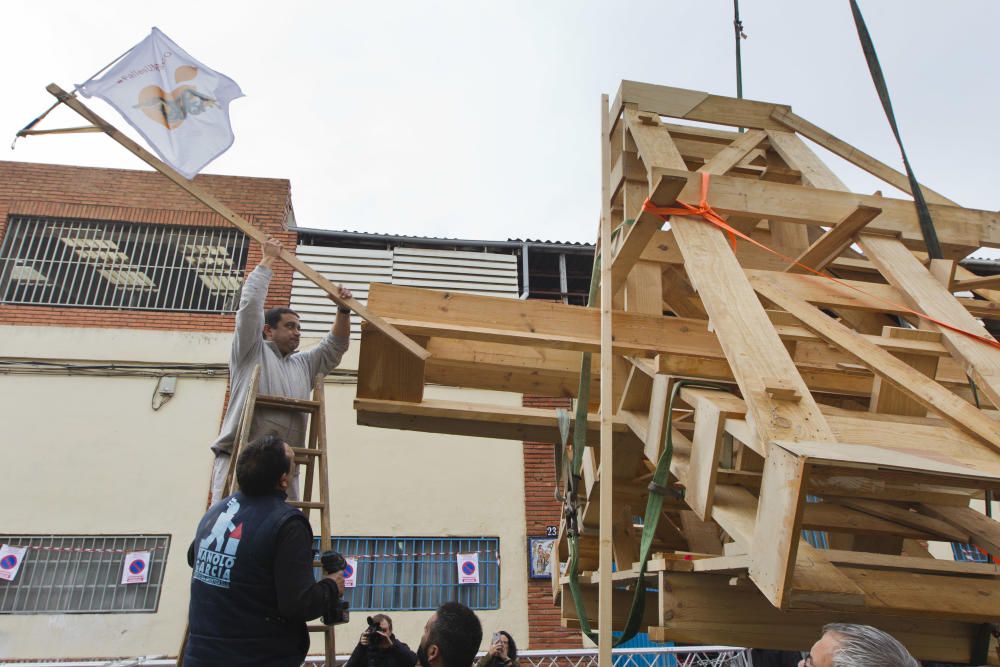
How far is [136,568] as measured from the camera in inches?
374

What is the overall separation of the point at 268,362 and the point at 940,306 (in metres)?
3.53

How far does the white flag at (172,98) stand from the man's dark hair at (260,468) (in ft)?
5.02

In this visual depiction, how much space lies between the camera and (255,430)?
Result: 3789 mm

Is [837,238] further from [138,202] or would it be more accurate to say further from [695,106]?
[138,202]

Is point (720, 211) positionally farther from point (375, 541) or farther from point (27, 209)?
point (27, 209)

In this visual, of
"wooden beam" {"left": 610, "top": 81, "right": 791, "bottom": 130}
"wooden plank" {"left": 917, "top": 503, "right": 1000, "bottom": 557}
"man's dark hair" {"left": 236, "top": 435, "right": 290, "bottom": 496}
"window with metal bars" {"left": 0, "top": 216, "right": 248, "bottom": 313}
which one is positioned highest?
"window with metal bars" {"left": 0, "top": 216, "right": 248, "bottom": 313}

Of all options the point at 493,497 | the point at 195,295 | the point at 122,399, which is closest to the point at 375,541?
the point at 493,497

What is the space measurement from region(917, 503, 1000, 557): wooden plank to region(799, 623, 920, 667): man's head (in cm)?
156

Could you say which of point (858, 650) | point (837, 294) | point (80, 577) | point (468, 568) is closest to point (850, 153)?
point (837, 294)

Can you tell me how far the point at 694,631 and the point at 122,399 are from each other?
10050 millimetres

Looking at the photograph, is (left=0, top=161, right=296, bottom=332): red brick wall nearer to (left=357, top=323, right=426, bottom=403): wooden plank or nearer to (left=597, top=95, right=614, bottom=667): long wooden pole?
(left=357, top=323, right=426, bottom=403): wooden plank

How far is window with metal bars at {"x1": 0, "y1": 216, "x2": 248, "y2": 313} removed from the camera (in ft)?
37.1

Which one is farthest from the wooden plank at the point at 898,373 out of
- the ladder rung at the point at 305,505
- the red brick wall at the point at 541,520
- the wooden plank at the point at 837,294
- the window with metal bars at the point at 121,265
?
the window with metal bars at the point at 121,265

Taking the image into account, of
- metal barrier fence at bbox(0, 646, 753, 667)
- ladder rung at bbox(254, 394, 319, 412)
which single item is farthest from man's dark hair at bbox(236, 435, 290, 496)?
metal barrier fence at bbox(0, 646, 753, 667)
